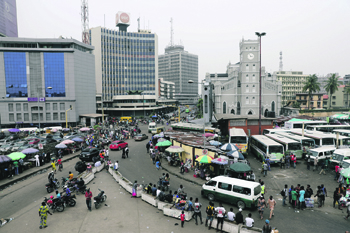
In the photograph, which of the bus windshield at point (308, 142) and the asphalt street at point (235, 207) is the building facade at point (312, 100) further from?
the asphalt street at point (235, 207)

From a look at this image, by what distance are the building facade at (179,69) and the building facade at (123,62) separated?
7244 cm

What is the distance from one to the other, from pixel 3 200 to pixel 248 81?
6277 cm

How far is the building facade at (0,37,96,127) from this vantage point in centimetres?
6153

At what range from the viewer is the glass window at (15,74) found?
201 feet

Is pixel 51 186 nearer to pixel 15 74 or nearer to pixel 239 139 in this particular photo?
pixel 239 139

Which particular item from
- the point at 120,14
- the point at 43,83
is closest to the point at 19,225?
the point at 43,83

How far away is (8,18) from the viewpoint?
85.6 metres

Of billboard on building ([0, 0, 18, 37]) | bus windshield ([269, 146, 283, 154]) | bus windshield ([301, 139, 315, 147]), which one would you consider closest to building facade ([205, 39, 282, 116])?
bus windshield ([301, 139, 315, 147])

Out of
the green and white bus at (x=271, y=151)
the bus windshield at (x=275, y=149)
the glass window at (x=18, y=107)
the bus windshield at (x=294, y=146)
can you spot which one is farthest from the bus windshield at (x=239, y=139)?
the glass window at (x=18, y=107)

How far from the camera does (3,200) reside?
15.8 metres

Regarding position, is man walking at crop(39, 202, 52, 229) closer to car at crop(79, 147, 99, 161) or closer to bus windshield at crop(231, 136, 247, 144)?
car at crop(79, 147, 99, 161)

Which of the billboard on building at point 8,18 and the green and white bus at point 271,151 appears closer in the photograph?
the green and white bus at point 271,151

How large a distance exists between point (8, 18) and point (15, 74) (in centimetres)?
4100

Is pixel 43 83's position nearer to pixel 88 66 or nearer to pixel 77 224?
pixel 88 66
